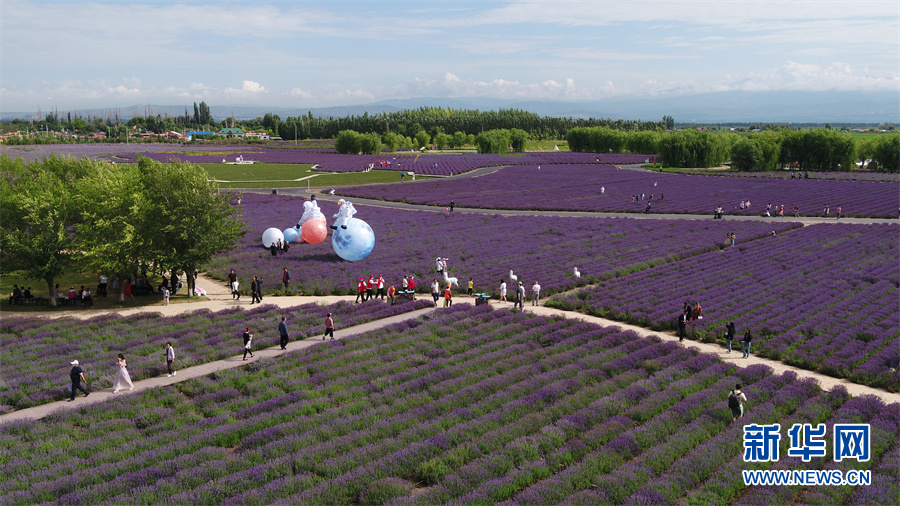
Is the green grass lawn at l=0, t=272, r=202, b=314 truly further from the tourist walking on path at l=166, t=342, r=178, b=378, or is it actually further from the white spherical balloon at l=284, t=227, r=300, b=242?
the tourist walking on path at l=166, t=342, r=178, b=378

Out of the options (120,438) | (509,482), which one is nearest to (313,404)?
(120,438)

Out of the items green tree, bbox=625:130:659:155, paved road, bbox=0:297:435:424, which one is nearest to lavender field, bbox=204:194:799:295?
Result: paved road, bbox=0:297:435:424

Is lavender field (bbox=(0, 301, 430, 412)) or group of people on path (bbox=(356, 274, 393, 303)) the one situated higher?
group of people on path (bbox=(356, 274, 393, 303))

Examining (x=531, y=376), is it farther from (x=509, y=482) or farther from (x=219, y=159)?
(x=219, y=159)

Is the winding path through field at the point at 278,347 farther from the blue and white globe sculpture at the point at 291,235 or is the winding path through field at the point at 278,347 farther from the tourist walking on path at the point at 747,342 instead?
the blue and white globe sculpture at the point at 291,235

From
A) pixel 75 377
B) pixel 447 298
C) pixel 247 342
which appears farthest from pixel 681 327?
pixel 75 377

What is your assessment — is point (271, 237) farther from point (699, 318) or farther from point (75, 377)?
point (699, 318)
